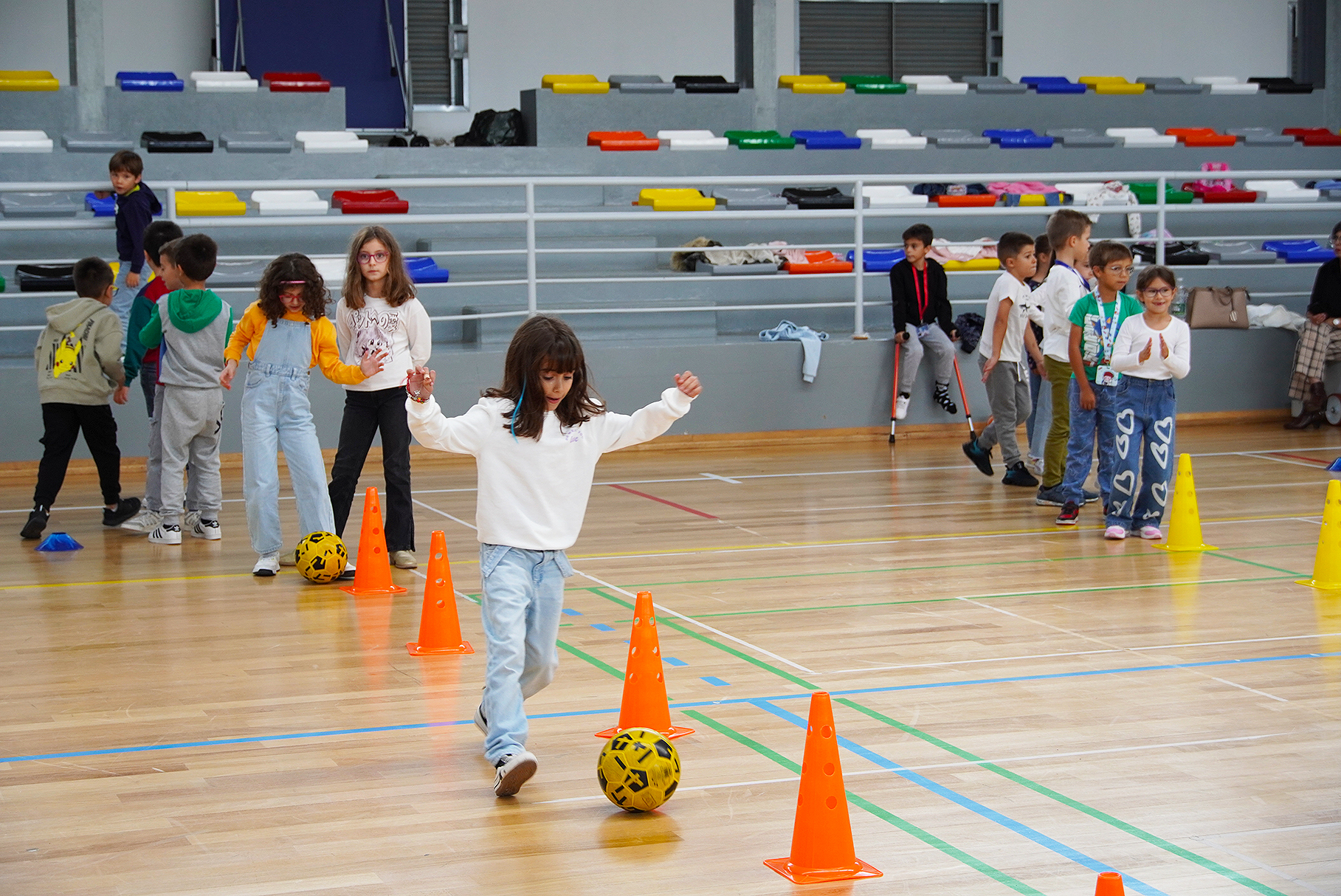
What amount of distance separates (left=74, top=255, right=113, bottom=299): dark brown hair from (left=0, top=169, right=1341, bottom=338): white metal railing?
198 cm

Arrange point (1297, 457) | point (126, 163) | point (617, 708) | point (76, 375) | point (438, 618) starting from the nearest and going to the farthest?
1. point (617, 708)
2. point (438, 618)
3. point (76, 375)
4. point (126, 163)
5. point (1297, 457)

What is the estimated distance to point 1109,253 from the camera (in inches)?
316

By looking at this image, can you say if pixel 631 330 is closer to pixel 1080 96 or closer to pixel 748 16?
pixel 748 16

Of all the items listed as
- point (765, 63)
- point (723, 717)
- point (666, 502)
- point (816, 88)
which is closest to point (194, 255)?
point (666, 502)

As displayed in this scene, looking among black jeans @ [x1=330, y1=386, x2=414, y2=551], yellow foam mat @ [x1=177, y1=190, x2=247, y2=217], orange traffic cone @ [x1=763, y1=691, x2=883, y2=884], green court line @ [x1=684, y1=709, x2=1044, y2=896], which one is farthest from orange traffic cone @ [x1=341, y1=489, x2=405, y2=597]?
yellow foam mat @ [x1=177, y1=190, x2=247, y2=217]

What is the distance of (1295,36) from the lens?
1927 cm

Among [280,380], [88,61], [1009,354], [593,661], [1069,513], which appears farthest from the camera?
[88,61]

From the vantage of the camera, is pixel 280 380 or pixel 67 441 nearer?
pixel 280 380

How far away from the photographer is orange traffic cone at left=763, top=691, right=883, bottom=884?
3.65 m

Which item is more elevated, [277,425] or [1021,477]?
[277,425]

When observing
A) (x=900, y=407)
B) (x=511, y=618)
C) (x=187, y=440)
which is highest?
(x=187, y=440)

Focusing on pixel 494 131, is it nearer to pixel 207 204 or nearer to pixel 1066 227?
pixel 207 204

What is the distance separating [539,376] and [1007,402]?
5972 mm

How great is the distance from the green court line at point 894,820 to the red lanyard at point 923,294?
7.44 m
